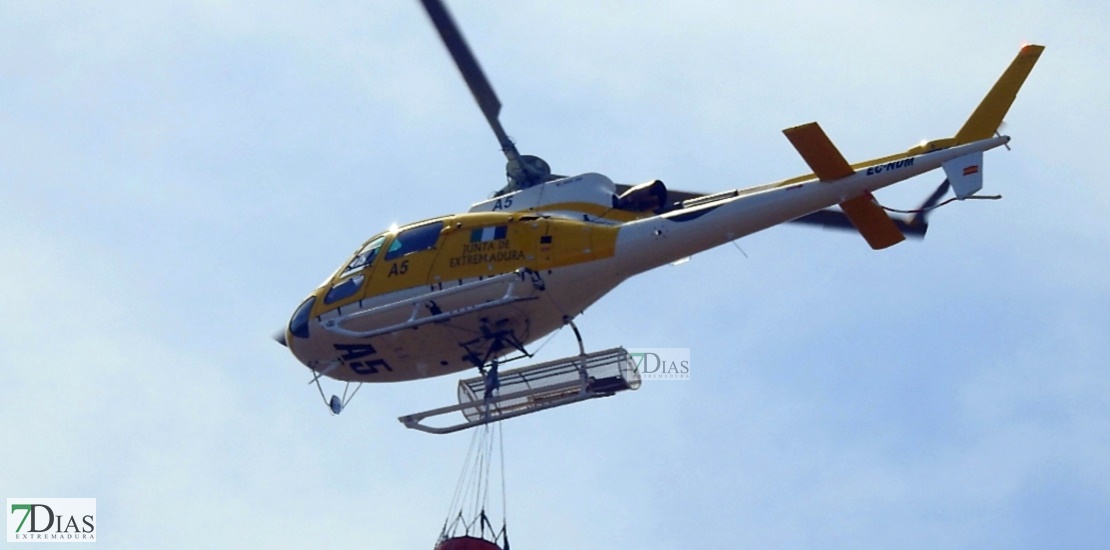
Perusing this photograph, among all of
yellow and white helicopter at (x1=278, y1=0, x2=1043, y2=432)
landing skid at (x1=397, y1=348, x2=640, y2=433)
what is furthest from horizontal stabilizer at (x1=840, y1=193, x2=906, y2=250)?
landing skid at (x1=397, y1=348, x2=640, y2=433)

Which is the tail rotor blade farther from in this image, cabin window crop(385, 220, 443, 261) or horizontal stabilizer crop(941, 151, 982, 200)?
cabin window crop(385, 220, 443, 261)

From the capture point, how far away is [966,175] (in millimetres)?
29266

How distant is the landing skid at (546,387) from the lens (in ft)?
104

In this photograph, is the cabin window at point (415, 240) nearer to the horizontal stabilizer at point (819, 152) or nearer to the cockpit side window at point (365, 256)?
the cockpit side window at point (365, 256)

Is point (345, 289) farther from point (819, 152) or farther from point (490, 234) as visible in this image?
point (819, 152)

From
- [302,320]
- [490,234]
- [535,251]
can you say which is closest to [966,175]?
[535,251]

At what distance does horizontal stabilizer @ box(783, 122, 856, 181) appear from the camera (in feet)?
97.6

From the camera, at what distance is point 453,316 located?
103 ft

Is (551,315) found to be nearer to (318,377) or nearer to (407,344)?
(407,344)

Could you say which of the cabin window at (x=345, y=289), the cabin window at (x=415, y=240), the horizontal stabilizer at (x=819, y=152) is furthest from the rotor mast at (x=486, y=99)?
the horizontal stabilizer at (x=819, y=152)

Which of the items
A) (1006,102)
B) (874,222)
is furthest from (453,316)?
(1006,102)

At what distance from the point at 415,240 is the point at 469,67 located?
3066mm

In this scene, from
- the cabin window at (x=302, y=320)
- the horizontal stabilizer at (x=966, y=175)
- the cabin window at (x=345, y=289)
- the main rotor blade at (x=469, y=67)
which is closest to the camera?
the horizontal stabilizer at (x=966, y=175)

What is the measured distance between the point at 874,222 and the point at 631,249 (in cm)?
380
